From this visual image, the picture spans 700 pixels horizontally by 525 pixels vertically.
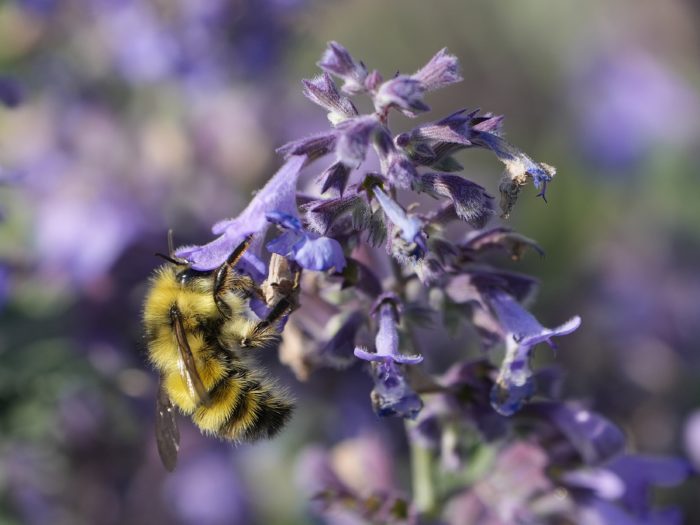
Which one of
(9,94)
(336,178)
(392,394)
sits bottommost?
(392,394)

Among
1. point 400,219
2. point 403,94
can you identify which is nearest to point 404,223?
point 400,219

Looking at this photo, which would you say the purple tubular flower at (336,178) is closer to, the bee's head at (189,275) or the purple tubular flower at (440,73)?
the purple tubular flower at (440,73)

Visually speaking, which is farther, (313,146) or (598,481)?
(598,481)

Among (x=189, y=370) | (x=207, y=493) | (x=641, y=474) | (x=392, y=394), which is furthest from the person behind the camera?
(x=207, y=493)

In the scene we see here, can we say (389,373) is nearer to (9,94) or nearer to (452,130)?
(452,130)

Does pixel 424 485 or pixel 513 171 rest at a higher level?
pixel 513 171

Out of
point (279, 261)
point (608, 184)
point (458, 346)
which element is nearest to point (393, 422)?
point (458, 346)
